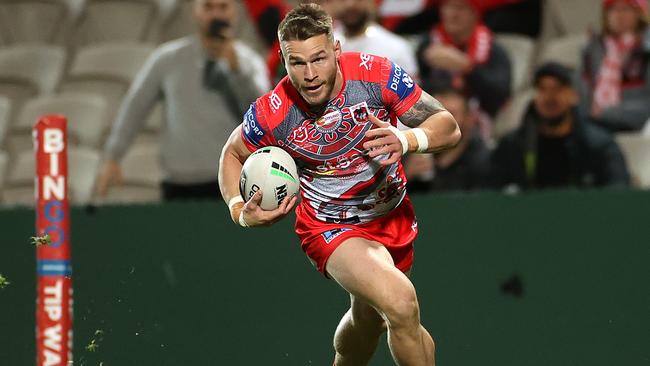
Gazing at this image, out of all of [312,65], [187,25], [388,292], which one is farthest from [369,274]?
[187,25]

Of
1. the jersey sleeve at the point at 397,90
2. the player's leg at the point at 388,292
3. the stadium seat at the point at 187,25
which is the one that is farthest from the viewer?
the stadium seat at the point at 187,25

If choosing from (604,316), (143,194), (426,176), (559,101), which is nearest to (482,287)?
(604,316)

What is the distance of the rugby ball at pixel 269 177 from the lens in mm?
5309

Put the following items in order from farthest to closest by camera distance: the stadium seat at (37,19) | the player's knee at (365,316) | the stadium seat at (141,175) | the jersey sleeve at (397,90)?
the stadium seat at (37,19) < the stadium seat at (141,175) < the player's knee at (365,316) < the jersey sleeve at (397,90)

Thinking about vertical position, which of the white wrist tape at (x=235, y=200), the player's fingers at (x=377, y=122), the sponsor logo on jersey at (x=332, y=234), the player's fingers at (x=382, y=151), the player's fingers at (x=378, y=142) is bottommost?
the sponsor logo on jersey at (x=332, y=234)

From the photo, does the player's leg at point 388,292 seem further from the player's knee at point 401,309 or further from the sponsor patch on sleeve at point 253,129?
the sponsor patch on sleeve at point 253,129

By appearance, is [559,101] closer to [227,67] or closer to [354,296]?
[227,67]

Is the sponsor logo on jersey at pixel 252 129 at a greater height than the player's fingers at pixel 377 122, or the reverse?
the player's fingers at pixel 377 122

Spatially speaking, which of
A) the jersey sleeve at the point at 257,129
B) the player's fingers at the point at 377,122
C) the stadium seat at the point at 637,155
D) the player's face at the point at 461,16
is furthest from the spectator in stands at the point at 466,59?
the player's fingers at the point at 377,122

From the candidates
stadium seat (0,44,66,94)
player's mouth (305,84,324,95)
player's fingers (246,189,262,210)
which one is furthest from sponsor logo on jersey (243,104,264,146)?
stadium seat (0,44,66,94)

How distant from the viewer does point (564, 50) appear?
31.8ft

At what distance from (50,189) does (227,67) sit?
2846 millimetres

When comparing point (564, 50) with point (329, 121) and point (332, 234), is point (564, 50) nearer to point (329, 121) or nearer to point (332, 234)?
point (332, 234)

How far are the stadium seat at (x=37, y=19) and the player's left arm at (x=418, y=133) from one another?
251 inches
